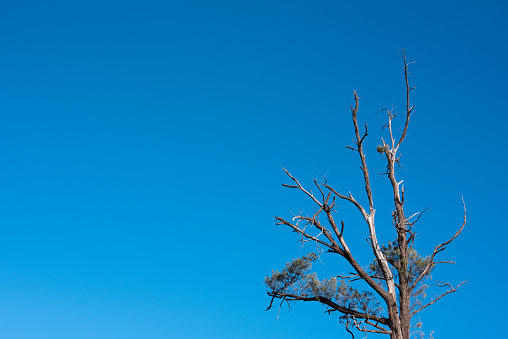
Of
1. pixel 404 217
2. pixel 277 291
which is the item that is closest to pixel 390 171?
pixel 404 217

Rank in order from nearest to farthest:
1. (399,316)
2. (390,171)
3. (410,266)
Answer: (399,316) → (410,266) → (390,171)

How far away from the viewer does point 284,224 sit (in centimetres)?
1288

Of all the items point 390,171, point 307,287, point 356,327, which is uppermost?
point 390,171

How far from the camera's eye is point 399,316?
12.1m

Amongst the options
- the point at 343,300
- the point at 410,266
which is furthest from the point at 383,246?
the point at 343,300

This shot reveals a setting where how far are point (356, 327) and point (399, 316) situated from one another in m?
1.15

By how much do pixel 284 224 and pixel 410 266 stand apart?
3.42 metres

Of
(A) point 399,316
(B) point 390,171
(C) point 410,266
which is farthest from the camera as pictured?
(B) point 390,171

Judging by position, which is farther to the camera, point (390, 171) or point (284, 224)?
point (390, 171)

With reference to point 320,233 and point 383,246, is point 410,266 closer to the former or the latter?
point 383,246

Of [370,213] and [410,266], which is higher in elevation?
[370,213]

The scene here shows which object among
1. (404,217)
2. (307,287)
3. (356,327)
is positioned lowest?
(356,327)

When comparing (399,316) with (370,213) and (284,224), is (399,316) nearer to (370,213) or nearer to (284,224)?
(370,213)

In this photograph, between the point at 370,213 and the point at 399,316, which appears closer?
the point at 399,316
